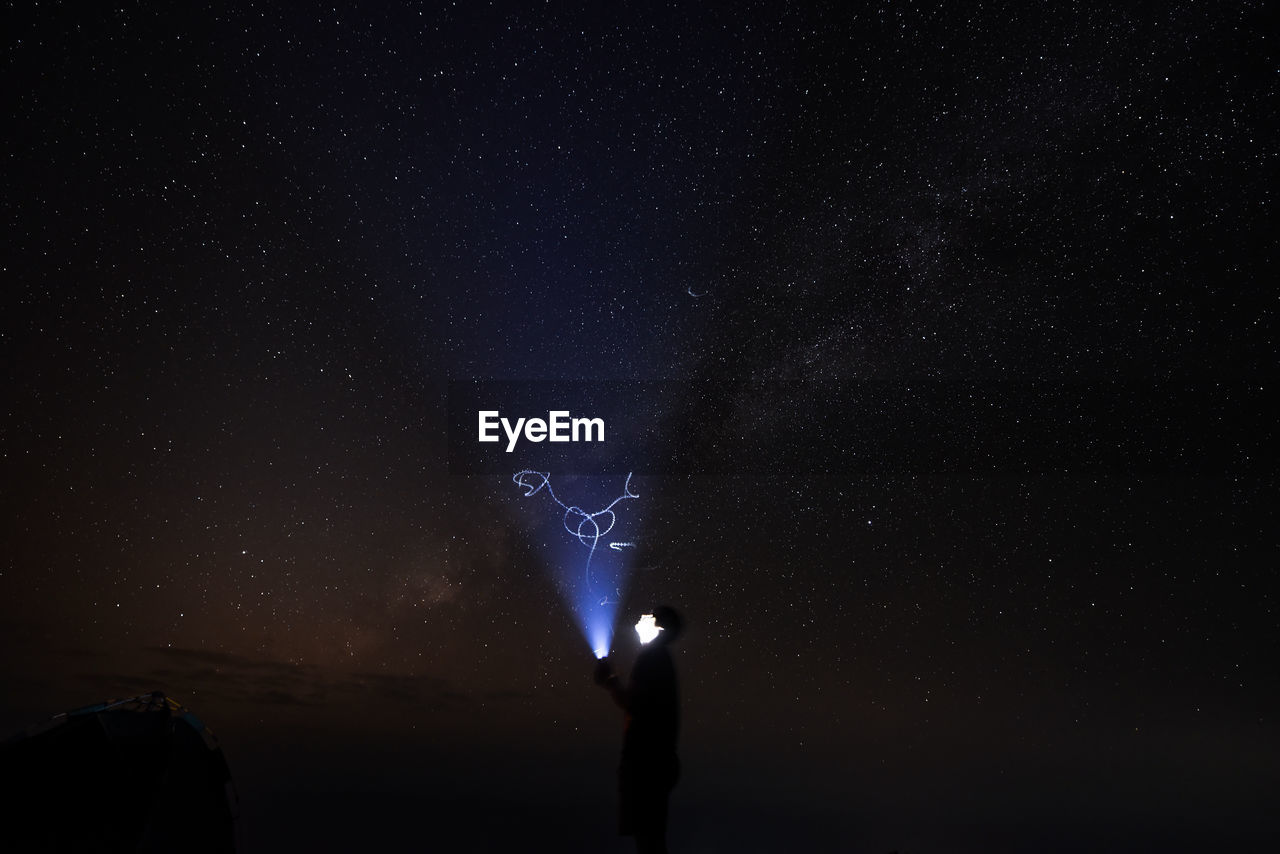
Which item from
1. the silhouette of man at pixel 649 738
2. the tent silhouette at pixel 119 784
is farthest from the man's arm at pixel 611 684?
the tent silhouette at pixel 119 784

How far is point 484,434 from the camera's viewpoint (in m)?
10.8

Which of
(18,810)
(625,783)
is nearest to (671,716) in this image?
(625,783)

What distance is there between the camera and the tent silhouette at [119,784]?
804cm

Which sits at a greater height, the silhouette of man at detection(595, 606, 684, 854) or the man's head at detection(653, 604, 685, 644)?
the man's head at detection(653, 604, 685, 644)

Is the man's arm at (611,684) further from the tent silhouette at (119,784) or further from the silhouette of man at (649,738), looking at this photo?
the tent silhouette at (119,784)

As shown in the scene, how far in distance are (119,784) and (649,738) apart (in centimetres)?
697

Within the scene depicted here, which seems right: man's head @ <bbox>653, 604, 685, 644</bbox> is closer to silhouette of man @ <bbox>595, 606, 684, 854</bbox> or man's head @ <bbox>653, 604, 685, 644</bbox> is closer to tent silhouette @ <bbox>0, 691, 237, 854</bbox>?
silhouette of man @ <bbox>595, 606, 684, 854</bbox>

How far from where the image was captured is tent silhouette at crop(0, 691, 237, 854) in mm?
8039

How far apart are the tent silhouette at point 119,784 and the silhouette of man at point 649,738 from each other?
21.7 feet

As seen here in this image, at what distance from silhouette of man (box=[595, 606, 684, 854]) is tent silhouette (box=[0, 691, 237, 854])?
21.7 feet

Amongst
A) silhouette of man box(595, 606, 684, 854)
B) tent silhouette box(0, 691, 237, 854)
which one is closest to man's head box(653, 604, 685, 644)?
silhouette of man box(595, 606, 684, 854)

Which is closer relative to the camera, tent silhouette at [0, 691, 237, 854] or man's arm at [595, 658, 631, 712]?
man's arm at [595, 658, 631, 712]

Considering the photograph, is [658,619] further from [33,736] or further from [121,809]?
[33,736]

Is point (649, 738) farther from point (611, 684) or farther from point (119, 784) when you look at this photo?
point (119, 784)
